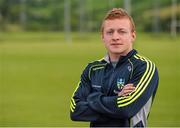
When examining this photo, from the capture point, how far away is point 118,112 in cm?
304

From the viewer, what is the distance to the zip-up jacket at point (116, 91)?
306cm

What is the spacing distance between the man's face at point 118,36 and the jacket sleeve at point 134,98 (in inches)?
5.0

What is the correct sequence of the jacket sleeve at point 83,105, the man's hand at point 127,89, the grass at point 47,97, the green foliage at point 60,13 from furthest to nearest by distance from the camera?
the green foliage at point 60,13, the grass at point 47,97, the jacket sleeve at point 83,105, the man's hand at point 127,89

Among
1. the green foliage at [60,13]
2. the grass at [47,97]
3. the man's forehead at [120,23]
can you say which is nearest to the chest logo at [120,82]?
the man's forehead at [120,23]

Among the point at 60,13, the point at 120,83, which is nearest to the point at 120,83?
the point at 120,83

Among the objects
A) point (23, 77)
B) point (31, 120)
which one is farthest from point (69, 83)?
point (31, 120)

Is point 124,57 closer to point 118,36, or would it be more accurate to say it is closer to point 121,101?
point 118,36

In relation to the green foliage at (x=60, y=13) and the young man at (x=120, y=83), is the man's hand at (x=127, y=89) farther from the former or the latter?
the green foliage at (x=60, y=13)

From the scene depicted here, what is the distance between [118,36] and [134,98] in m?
0.32

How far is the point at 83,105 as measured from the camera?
319 cm

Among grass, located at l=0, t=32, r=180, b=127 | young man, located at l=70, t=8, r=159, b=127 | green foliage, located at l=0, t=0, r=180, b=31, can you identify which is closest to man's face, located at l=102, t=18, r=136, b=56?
young man, located at l=70, t=8, r=159, b=127

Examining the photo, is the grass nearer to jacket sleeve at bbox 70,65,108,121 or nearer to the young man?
jacket sleeve at bbox 70,65,108,121

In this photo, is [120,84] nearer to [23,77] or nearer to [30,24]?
[23,77]

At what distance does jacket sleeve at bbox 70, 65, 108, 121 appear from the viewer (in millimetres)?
3143
